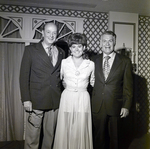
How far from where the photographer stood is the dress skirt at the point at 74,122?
1521 millimetres

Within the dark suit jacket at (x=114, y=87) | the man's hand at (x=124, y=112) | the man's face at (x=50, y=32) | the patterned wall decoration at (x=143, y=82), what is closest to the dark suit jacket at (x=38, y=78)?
the man's face at (x=50, y=32)

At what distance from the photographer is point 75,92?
1549 millimetres

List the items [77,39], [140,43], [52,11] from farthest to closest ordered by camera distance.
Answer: [140,43] → [52,11] → [77,39]

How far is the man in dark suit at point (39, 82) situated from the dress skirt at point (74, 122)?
16 cm

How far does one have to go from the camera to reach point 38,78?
1624 millimetres

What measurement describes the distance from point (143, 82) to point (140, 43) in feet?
1.76

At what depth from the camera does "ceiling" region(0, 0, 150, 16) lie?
204cm

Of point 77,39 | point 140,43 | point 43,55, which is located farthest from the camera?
point 140,43

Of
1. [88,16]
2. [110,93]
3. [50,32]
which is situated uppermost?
[88,16]

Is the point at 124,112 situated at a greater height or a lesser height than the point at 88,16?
lesser

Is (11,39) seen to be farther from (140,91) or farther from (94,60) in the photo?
(140,91)

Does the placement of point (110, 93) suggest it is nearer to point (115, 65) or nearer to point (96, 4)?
point (115, 65)

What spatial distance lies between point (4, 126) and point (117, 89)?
1518 millimetres

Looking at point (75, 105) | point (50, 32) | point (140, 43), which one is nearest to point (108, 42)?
point (50, 32)
